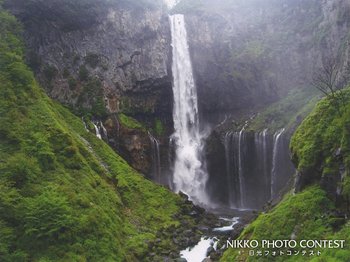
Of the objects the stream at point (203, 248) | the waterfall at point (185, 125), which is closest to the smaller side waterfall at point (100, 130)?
the waterfall at point (185, 125)

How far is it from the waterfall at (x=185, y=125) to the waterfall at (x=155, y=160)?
2399 millimetres

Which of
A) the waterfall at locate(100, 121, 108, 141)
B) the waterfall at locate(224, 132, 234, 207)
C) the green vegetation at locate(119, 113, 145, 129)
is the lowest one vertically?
the waterfall at locate(224, 132, 234, 207)

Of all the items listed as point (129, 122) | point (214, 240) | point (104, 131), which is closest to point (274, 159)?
point (214, 240)

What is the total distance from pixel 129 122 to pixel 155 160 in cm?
599

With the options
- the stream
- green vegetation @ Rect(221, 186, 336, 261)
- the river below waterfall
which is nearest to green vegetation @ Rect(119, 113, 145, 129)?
the river below waterfall

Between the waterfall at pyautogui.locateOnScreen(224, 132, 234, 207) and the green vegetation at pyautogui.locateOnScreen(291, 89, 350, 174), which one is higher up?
the waterfall at pyautogui.locateOnScreen(224, 132, 234, 207)

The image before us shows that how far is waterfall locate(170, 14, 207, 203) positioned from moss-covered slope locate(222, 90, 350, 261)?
91.3ft

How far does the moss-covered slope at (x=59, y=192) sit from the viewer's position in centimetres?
2716

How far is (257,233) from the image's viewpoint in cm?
2378

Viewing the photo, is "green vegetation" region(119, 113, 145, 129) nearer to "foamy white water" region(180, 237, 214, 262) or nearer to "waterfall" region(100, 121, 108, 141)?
"waterfall" region(100, 121, 108, 141)

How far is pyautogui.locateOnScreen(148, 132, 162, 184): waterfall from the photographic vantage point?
5331 centimetres

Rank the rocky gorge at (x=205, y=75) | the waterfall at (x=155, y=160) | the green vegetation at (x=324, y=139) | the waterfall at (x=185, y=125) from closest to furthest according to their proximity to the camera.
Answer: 1. the green vegetation at (x=324, y=139)
2. the rocky gorge at (x=205, y=75)
3. the waterfall at (x=155, y=160)
4. the waterfall at (x=185, y=125)

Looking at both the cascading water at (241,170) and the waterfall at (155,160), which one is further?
the waterfall at (155,160)

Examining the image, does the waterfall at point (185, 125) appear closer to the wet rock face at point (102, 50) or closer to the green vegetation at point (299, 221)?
the wet rock face at point (102, 50)
